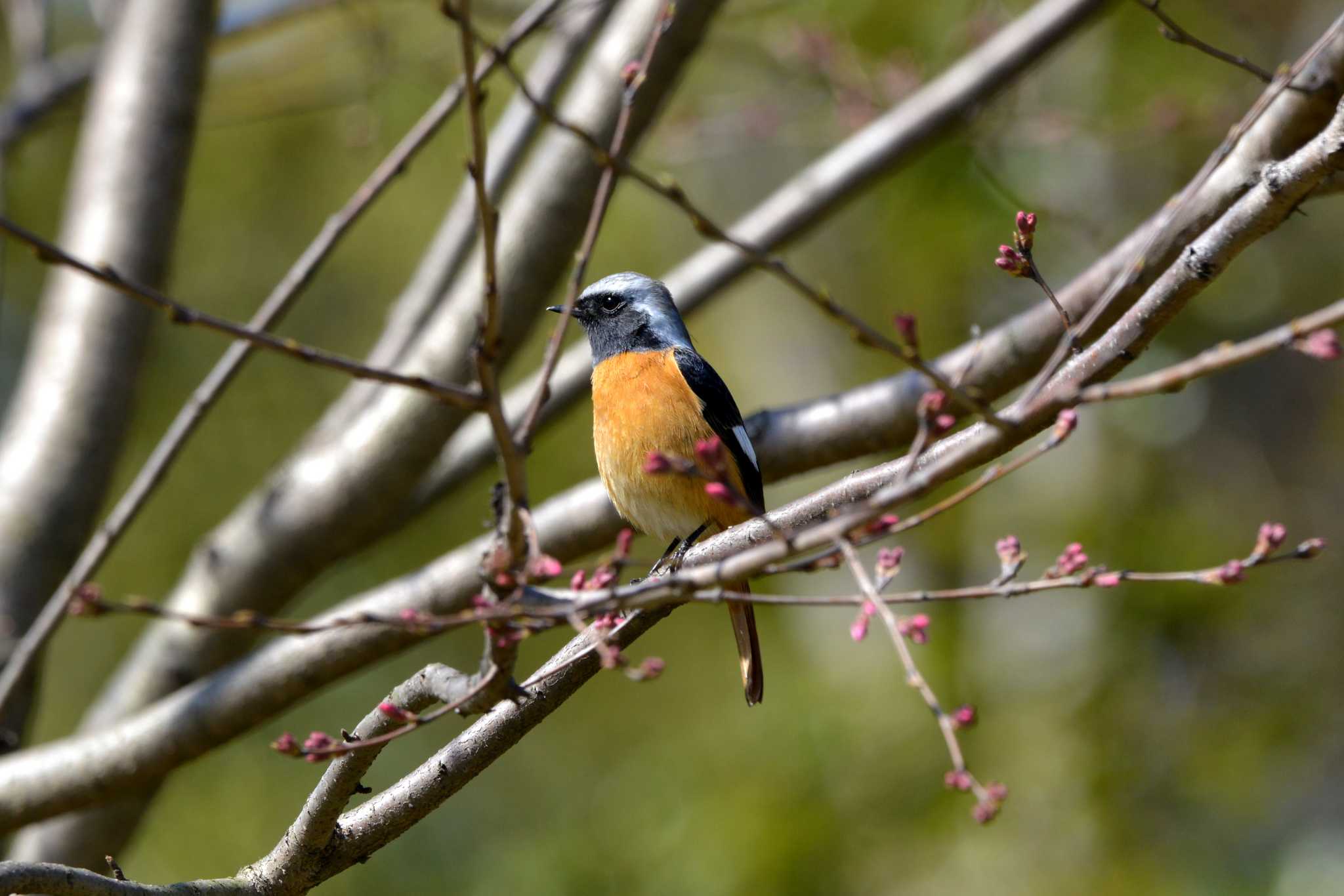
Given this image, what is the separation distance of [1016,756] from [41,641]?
4.93 meters

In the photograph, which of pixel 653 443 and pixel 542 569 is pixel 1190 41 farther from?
pixel 653 443

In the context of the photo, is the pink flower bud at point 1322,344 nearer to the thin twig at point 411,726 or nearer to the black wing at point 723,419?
the thin twig at point 411,726

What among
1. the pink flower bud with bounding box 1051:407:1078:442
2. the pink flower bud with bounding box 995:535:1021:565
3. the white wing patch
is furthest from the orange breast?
the pink flower bud with bounding box 1051:407:1078:442

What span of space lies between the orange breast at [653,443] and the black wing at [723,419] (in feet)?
0.12

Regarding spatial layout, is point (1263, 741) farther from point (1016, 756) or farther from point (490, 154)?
point (490, 154)

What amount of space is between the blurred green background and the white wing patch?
1.81m

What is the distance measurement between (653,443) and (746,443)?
1.27 feet

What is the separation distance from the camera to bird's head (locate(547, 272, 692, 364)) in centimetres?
457

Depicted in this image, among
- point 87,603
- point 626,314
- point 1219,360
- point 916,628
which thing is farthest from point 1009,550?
point 626,314

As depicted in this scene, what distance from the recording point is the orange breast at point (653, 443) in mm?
3998

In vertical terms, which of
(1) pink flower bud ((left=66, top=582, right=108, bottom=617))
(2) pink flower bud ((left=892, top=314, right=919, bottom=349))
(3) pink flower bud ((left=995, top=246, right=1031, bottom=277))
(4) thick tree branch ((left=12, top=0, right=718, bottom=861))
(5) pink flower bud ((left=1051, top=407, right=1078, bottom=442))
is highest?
(4) thick tree branch ((left=12, top=0, right=718, bottom=861))

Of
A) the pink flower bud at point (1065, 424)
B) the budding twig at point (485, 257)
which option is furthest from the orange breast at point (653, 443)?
the budding twig at point (485, 257)

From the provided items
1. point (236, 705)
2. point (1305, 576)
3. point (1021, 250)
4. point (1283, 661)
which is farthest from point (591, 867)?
point (1021, 250)

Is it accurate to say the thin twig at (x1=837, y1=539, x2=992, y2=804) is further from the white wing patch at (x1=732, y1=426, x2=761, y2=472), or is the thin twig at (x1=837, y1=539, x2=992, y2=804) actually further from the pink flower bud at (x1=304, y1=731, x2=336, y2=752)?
the white wing patch at (x1=732, y1=426, x2=761, y2=472)
